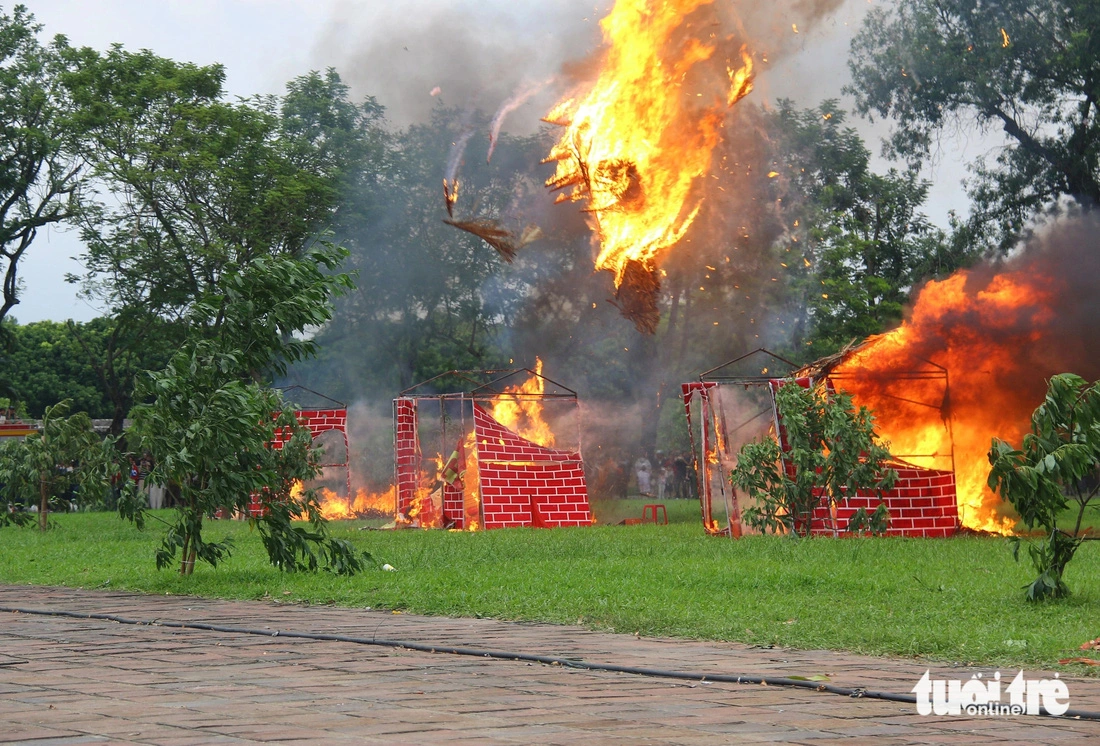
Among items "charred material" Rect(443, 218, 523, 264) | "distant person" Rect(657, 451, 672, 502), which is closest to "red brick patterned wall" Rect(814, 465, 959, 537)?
"charred material" Rect(443, 218, 523, 264)

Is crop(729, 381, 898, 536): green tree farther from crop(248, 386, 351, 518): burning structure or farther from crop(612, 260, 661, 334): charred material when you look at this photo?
crop(248, 386, 351, 518): burning structure

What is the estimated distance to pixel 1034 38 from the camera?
26219 millimetres

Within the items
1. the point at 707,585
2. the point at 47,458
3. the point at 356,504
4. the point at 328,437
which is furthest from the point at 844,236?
the point at 707,585

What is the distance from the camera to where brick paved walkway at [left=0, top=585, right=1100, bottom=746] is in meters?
4.93

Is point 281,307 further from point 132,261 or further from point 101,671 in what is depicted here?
point 132,261

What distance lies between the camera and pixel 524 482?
23328mm

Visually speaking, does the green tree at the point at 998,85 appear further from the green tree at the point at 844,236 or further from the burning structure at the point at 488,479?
the burning structure at the point at 488,479

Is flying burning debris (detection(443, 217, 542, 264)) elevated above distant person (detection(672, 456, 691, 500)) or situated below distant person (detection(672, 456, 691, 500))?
above

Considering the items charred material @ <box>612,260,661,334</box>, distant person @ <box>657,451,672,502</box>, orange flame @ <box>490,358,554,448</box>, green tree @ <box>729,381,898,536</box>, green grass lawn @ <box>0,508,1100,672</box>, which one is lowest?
green grass lawn @ <box>0,508,1100,672</box>

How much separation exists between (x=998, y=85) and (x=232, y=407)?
20.7 meters

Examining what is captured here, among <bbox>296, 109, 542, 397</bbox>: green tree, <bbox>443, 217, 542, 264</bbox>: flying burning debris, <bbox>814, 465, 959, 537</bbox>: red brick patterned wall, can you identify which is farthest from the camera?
<bbox>296, 109, 542, 397</bbox>: green tree

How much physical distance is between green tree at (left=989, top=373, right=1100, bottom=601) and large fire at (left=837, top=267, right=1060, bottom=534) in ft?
37.5

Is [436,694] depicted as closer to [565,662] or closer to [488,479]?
[565,662]

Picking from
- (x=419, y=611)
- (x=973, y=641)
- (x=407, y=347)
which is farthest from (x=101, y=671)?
(x=407, y=347)
